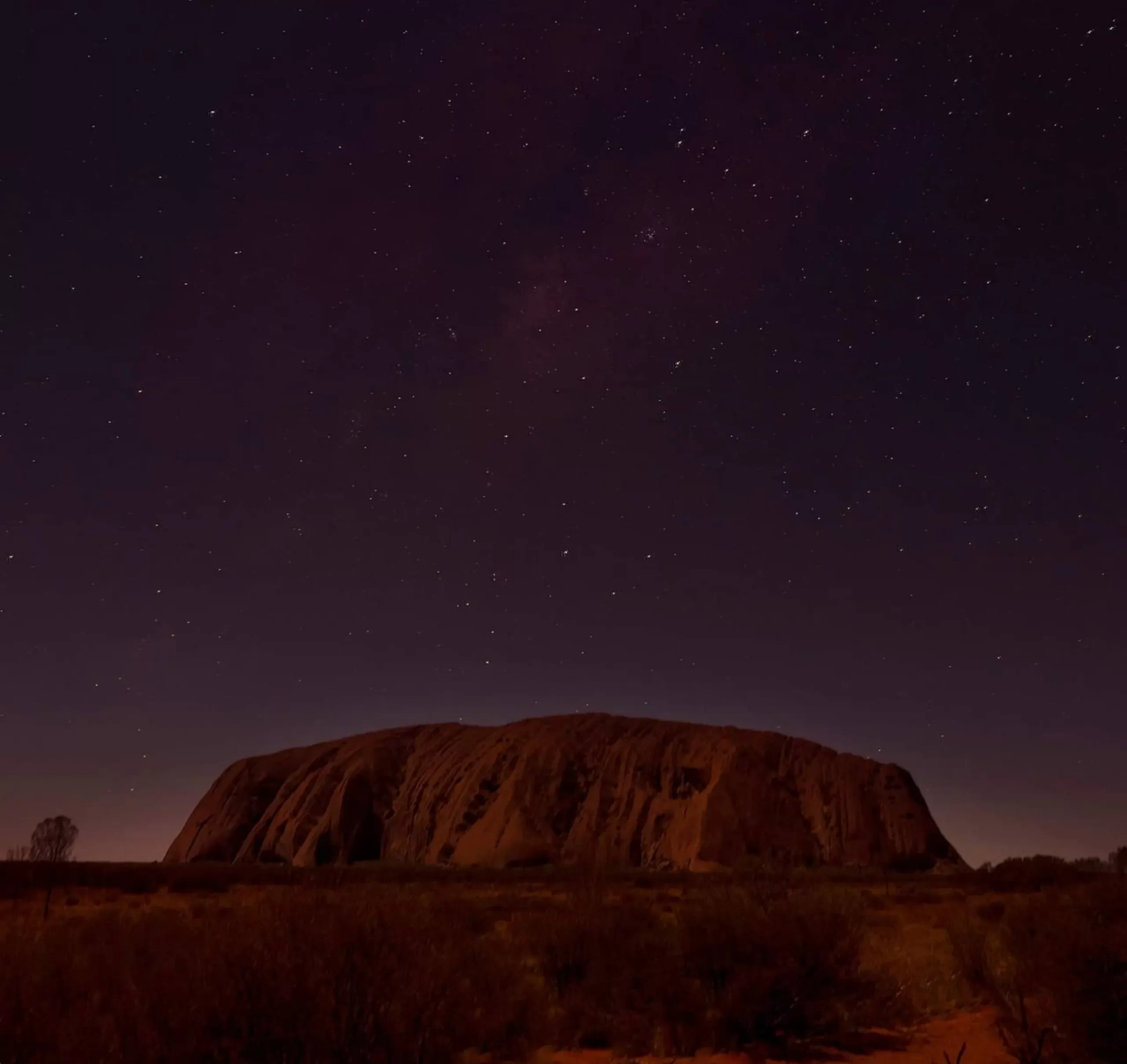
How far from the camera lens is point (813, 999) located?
9.18 m

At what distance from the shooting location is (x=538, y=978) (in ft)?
37.3

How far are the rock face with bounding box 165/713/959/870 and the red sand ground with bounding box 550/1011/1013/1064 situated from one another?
48846 mm

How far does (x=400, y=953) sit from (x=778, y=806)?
6233cm

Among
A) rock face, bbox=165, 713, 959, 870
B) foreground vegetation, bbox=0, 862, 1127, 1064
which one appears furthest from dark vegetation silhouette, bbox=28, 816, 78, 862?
foreground vegetation, bbox=0, 862, 1127, 1064

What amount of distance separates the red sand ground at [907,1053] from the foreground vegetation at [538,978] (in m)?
Result: 0.20

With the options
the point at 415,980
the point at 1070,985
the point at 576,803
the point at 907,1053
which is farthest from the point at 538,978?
the point at 576,803

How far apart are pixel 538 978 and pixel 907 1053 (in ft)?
15.5

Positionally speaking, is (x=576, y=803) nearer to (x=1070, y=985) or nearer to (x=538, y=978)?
(x=538, y=978)

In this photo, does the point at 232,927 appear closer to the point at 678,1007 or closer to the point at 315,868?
the point at 315,868

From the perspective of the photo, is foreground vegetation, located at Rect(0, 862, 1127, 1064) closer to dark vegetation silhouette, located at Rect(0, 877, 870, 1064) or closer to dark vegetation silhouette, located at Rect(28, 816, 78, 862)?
dark vegetation silhouette, located at Rect(0, 877, 870, 1064)

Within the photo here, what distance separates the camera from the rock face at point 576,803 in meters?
62.7

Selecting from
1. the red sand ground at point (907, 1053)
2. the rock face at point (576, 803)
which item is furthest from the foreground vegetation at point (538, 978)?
the rock face at point (576, 803)

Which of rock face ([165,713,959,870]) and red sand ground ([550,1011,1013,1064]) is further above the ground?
rock face ([165,713,959,870])

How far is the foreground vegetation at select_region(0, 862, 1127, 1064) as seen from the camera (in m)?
6.27
